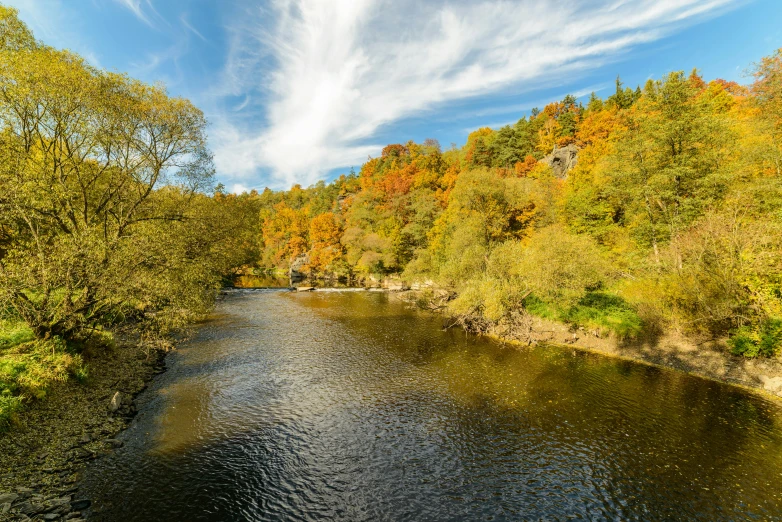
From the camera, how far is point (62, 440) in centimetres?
1553

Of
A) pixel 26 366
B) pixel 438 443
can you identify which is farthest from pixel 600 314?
pixel 26 366

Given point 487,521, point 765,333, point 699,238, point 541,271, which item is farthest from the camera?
point 541,271

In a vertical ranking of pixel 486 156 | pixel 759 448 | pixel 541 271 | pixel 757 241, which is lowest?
pixel 759 448

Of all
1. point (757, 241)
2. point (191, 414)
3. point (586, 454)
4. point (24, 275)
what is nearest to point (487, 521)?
point (586, 454)

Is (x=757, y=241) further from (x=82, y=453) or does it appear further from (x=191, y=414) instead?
(x=82, y=453)

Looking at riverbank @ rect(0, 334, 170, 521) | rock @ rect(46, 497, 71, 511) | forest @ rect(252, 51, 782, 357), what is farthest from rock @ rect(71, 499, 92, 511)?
forest @ rect(252, 51, 782, 357)

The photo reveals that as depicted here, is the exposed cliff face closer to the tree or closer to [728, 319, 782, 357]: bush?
[728, 319, 782, 357]: bush

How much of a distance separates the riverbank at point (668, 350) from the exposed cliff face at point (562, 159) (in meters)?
63.2

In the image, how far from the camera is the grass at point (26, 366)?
15489 millimetres

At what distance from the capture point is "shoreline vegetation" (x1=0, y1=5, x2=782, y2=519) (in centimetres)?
1748

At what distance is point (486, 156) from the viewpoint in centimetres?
10688

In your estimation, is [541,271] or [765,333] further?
[541,271]

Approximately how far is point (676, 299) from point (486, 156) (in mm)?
87669

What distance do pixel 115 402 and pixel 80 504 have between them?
8433mm
